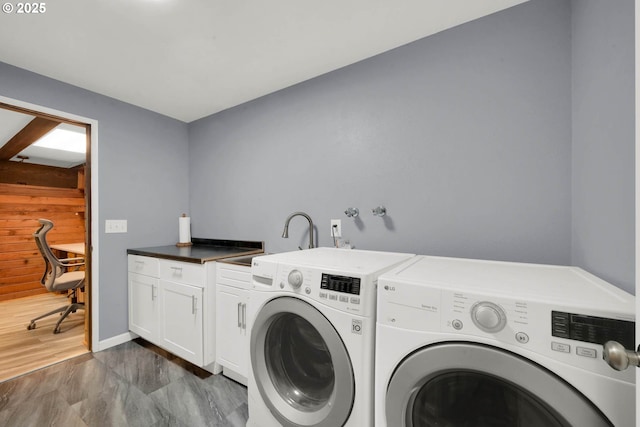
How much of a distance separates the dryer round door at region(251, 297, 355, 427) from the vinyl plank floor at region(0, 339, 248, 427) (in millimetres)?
463

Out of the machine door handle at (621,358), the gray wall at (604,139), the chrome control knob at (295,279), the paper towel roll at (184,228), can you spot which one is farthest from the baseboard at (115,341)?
the gray wall at (604,139)

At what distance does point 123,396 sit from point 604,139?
8.93 feet

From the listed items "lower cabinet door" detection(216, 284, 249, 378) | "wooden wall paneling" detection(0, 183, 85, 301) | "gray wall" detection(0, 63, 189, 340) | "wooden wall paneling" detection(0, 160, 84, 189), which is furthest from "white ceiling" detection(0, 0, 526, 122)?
"wooden wall paneling" detection(0, 160, 84, 189)

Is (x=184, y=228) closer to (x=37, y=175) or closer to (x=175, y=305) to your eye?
(x=175, y=305)

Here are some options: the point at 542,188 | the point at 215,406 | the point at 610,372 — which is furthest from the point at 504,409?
the point at 215,406

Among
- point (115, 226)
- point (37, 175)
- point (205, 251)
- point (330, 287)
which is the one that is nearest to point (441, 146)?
point (330, 287)

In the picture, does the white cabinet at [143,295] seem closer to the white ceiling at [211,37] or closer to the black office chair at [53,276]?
the black office chair at [53,276]

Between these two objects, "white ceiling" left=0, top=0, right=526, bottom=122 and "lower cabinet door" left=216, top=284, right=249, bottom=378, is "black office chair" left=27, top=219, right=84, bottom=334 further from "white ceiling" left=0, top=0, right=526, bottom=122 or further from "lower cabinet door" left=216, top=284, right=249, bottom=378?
"lower cabinet door" left=216, top=284, right=249, bottom=378

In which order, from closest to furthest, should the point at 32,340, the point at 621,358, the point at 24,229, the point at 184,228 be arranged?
the point at 621,358, the point at 32,340, the point at 184,228, the point at 24,229

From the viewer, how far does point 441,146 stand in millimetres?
1500

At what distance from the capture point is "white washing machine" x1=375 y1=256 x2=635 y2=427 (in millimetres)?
574

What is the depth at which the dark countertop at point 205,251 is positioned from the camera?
73.0 inches

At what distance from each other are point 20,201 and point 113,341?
3.18 metres

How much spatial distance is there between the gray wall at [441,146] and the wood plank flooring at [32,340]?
1864 millimetres
